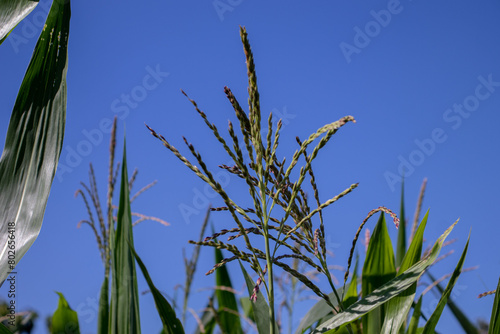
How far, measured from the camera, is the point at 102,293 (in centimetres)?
186

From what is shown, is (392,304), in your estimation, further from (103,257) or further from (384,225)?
(103,257)

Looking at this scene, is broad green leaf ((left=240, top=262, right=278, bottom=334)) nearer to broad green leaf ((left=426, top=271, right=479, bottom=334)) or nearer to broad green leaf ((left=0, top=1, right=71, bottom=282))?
broad green leaf ((left=0, top=1, right=71, bottom=282))

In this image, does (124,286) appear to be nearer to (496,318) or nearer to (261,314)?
(261,314)

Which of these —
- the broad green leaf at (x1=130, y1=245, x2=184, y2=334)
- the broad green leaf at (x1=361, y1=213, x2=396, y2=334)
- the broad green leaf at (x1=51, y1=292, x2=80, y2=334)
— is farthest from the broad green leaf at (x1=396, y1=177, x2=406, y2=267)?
the broad green leaf at (x1=51, y1=292, x2=80, y2=334)

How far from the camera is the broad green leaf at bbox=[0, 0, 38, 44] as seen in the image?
1316 mm

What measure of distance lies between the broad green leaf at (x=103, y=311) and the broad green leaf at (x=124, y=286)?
568 mm

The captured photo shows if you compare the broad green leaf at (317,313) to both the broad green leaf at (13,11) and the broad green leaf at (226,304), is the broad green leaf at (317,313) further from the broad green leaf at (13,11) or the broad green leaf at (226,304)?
the broad green leaf at (13,11)

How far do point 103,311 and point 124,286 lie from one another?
68 centimetres

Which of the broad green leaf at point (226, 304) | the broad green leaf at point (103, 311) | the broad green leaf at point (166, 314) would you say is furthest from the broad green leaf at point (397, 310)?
the broad green leaf at point (103, 311)

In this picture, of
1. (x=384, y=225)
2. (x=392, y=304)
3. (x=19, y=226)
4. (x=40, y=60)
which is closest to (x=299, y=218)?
(x=392, y=304)

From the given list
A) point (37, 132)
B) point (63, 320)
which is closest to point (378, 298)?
point (37, 132)

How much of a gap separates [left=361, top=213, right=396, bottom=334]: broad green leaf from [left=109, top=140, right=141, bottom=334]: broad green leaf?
611 millimetres

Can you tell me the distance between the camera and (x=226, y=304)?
2189mm

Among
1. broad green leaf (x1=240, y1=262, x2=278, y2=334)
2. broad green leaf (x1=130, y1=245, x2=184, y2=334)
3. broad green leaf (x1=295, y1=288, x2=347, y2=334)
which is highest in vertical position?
broad green leaf (x1=130, y1=245, x2=184, y2=334)
